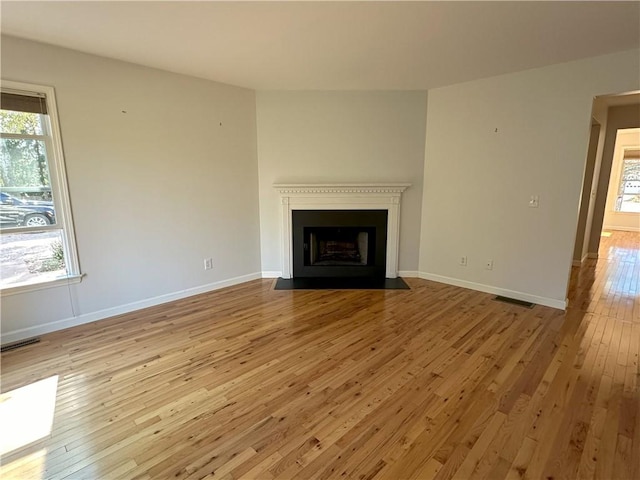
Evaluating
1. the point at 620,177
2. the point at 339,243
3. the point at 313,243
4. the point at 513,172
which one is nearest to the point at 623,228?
the point at 620,177

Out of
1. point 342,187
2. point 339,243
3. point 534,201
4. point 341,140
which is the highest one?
point 341,140

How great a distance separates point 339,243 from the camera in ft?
15.3

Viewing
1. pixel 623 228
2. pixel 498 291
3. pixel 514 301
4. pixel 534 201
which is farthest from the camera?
pixel 623 228

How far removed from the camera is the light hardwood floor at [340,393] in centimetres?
159

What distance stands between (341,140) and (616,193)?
8.54 m

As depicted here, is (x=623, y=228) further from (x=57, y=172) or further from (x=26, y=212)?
(x=26, y=212)

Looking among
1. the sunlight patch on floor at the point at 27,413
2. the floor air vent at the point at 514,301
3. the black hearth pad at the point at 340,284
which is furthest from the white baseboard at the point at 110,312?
the floor air vent at the point at 514,301

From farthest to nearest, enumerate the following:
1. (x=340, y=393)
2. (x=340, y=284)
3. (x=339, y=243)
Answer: (x=339, y=243)
(x=340, y=284)
(x=340, y=393)

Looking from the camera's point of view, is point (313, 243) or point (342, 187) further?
point (313, 243)

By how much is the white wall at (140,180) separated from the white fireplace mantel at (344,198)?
524 mm

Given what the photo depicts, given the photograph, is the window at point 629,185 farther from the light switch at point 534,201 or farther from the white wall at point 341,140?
the white wall at point 341,140

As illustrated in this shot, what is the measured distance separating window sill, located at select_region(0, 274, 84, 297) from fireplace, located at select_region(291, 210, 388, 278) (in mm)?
2439

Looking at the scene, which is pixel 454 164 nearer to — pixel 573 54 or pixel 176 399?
pixel 573 54

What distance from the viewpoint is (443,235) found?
428 centimetres
